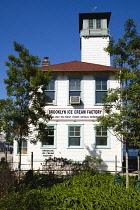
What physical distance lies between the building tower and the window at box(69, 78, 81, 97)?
9490 mm

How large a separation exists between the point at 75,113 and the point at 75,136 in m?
1.62

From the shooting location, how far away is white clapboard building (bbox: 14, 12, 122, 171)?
1385 centimetres

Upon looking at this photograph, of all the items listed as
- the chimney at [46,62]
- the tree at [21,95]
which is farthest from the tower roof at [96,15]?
the tree at [21,95]

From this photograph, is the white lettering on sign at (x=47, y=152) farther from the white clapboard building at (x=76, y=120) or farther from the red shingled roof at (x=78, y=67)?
the red shingled roof at (x=78, y=67)

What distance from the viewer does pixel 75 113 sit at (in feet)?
46.6

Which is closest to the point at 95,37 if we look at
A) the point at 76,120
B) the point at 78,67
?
the point at 78,67

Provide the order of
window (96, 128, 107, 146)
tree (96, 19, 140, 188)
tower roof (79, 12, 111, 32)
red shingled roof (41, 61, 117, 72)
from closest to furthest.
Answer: tree (96, 19, 140, 188) → window (96, 128, 107, 146) → red shingled roof (41, 61, 117, 72) → tower roof (79, 12, 111, 32)

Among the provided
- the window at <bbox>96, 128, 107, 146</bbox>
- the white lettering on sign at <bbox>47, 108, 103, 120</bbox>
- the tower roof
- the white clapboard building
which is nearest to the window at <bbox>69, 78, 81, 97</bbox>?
the white clapboard building

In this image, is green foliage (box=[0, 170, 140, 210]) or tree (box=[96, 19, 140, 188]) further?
tree (box=[96, 19, 140, 188])

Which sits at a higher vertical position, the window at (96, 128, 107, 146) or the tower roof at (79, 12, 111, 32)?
the tower roof at (79, 12, 111, 32)

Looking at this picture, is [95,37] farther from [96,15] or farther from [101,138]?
[101,138]

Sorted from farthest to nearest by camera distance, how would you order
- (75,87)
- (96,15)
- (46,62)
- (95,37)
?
(96,15), (95,37), (46,62), (75,87)

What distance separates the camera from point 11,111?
8703mm

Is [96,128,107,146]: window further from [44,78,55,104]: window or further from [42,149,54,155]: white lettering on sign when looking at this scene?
[44,78,55,104]: window
